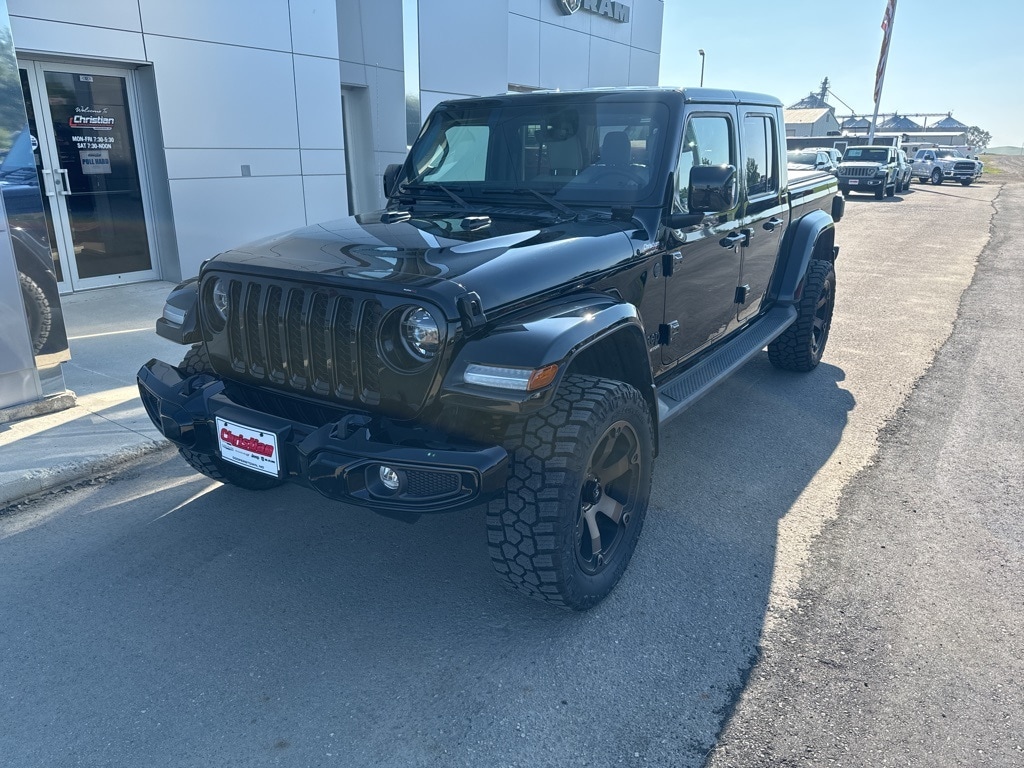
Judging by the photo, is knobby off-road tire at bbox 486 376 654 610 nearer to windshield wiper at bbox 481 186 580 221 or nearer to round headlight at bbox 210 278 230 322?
windshield wiper at bbox 481 186 580 221

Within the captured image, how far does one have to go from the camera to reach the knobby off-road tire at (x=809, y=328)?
235 inches

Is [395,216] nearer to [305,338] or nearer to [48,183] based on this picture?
[305,338]

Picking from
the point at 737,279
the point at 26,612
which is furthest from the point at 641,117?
the point at 26,612

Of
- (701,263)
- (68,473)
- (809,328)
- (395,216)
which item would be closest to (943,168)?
(809,328)

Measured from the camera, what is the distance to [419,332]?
2.74 meters

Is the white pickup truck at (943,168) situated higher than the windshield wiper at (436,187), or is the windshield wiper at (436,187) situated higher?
the windshield wiper at (436,187)

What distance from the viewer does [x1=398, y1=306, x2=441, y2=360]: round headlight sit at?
2.71 m

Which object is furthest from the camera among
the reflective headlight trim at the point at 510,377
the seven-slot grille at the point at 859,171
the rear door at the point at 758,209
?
the seven-slot grille at the point at 859,171

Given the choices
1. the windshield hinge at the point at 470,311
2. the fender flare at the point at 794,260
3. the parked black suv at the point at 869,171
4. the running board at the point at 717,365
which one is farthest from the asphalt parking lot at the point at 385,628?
the parked black suv at the point at 869,171

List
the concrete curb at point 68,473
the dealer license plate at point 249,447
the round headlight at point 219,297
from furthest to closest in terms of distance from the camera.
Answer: the concrete curb at point 68,473, the round headlight at point 219,297, the dealer license plate at point 249,447

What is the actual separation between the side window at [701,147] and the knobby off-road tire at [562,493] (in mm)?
1314

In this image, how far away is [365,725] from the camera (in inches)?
99.8

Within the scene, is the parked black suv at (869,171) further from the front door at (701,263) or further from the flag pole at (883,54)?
the front door at (701,263)

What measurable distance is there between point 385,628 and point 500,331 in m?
1.26
